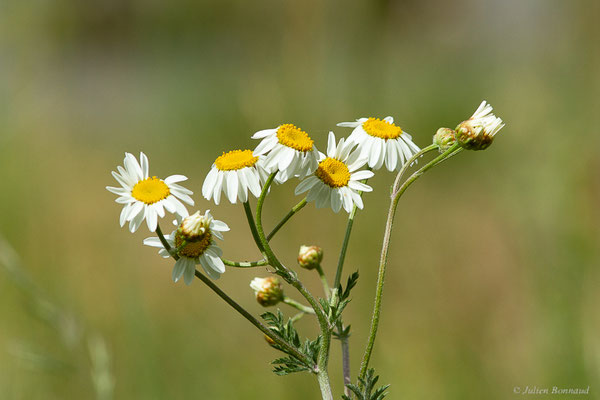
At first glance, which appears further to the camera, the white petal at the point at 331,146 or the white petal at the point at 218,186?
the white petal at the point at 331,146

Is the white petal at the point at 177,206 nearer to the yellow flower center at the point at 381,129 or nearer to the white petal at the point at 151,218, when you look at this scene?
the white petal at the point at 151,218

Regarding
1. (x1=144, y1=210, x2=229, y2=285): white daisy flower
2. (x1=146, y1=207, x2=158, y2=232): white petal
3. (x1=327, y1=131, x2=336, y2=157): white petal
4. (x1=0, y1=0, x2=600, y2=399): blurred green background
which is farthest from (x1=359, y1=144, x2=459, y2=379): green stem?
(x1=0, y1=0, x2=600, y2=399): blurred green background

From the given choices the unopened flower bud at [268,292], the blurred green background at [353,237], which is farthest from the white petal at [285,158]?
the blurred green background at [353,237]

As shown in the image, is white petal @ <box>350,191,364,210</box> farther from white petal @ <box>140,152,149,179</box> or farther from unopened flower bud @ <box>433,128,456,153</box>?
white petal @ <box>140,152,149,179</box>

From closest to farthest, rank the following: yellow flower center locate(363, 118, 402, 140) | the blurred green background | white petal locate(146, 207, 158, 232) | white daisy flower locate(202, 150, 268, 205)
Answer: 1. white petal locate(146, 207, 158, 232)
2. white daisy flower locate(202, 150, 268, 205)
3. yellow flower center locate(363, 118, 402, 140)
4. the blurred green background

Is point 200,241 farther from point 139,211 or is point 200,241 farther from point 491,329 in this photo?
point 491,329

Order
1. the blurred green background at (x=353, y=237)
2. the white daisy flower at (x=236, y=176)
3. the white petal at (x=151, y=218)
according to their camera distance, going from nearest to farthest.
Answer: the white petal at (x=151, y=218)
the white daisy flower at (x=236, y=176)
the blurred green background at (x=353, y=237)

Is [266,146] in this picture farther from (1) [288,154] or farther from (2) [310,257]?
(2) [310,257]
